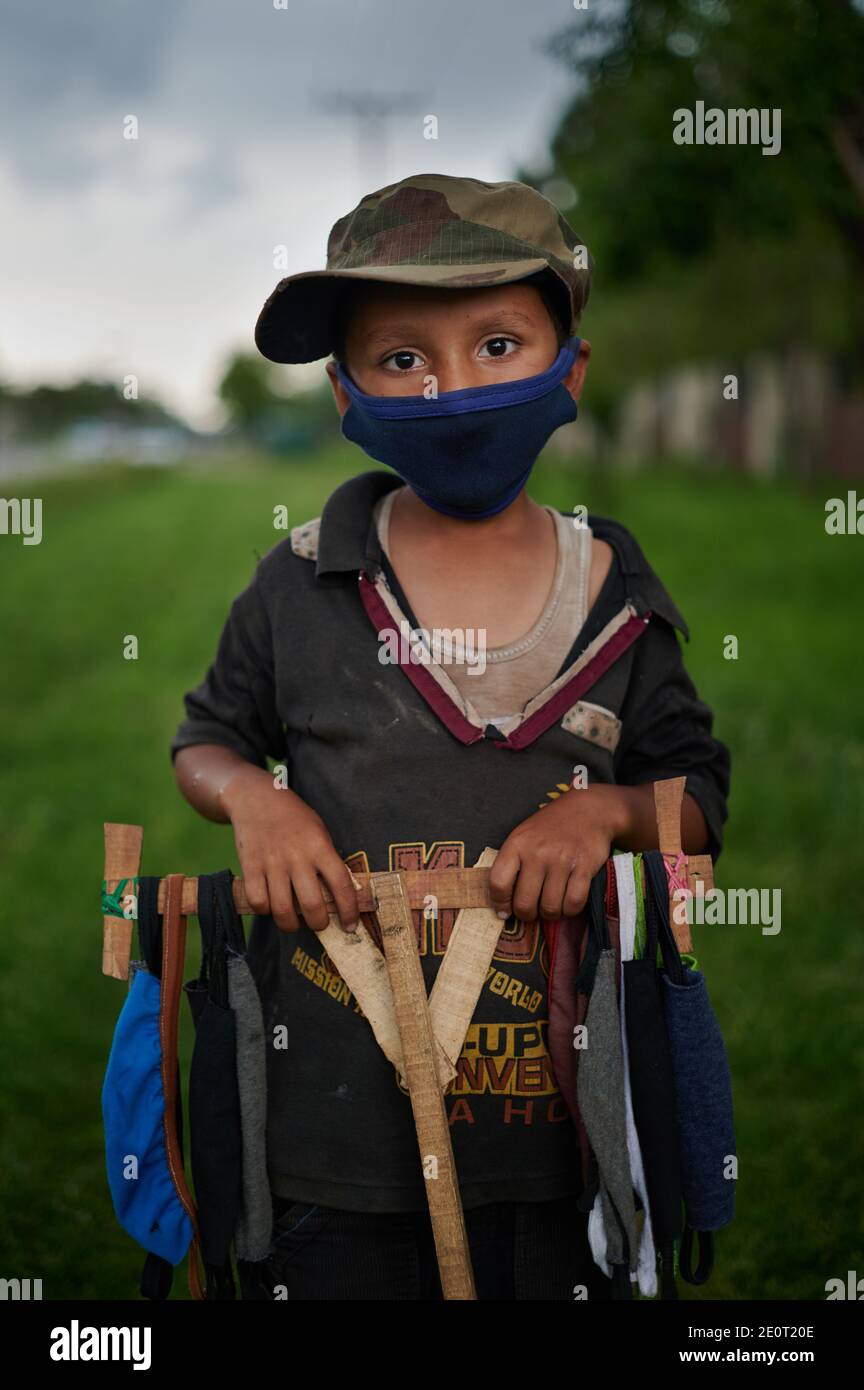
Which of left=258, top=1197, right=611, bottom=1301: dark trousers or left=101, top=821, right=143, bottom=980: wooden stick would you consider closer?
left=101, top=821, right=143, bottom=980: wooden stick

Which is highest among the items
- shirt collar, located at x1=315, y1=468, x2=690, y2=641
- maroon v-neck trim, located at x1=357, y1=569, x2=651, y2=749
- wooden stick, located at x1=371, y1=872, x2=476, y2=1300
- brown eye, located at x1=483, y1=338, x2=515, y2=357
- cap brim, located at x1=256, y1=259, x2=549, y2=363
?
cap brim, located at x1=256, y1=259, x2=549, y2=363

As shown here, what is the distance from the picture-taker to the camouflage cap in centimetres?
219

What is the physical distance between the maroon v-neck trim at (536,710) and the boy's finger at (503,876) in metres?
0.23

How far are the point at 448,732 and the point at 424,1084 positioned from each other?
62cm

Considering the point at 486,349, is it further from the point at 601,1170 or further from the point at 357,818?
the point at 601,1170

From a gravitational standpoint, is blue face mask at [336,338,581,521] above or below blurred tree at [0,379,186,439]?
below

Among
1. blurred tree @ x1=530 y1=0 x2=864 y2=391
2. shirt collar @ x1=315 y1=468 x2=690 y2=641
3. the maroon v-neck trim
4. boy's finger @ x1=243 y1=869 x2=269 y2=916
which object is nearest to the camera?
boy's finger @ x1=243 y1=869 x2=269 y2=916

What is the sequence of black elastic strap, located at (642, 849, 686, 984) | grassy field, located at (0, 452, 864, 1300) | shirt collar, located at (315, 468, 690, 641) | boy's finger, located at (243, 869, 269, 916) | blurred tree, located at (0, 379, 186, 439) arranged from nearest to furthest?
black elastic strap, located at (642, 849, 686, 984), boy's finger, located at (243, 869, 269, 916), shirt collar, located at (315, 468, 690, 641), grassy field, located at (0, 452, 864, 1300), blurred tree, located at (0, 379, 186, 439)

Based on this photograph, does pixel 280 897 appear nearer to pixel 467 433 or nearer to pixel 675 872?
pixel 675 872

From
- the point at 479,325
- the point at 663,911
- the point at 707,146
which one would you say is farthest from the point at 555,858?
the point at 707,146

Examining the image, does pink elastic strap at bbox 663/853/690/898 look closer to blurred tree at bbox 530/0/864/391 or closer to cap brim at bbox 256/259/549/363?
cap brim at bbox 256/259/549/363

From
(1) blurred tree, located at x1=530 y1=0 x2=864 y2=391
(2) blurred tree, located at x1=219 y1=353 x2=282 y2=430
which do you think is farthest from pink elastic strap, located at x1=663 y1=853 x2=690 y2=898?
(2) blurred tree, located at x1=219 y1=353 x2=282 y2=430

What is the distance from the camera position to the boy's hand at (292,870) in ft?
7.27

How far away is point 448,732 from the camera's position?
92.7 inches
